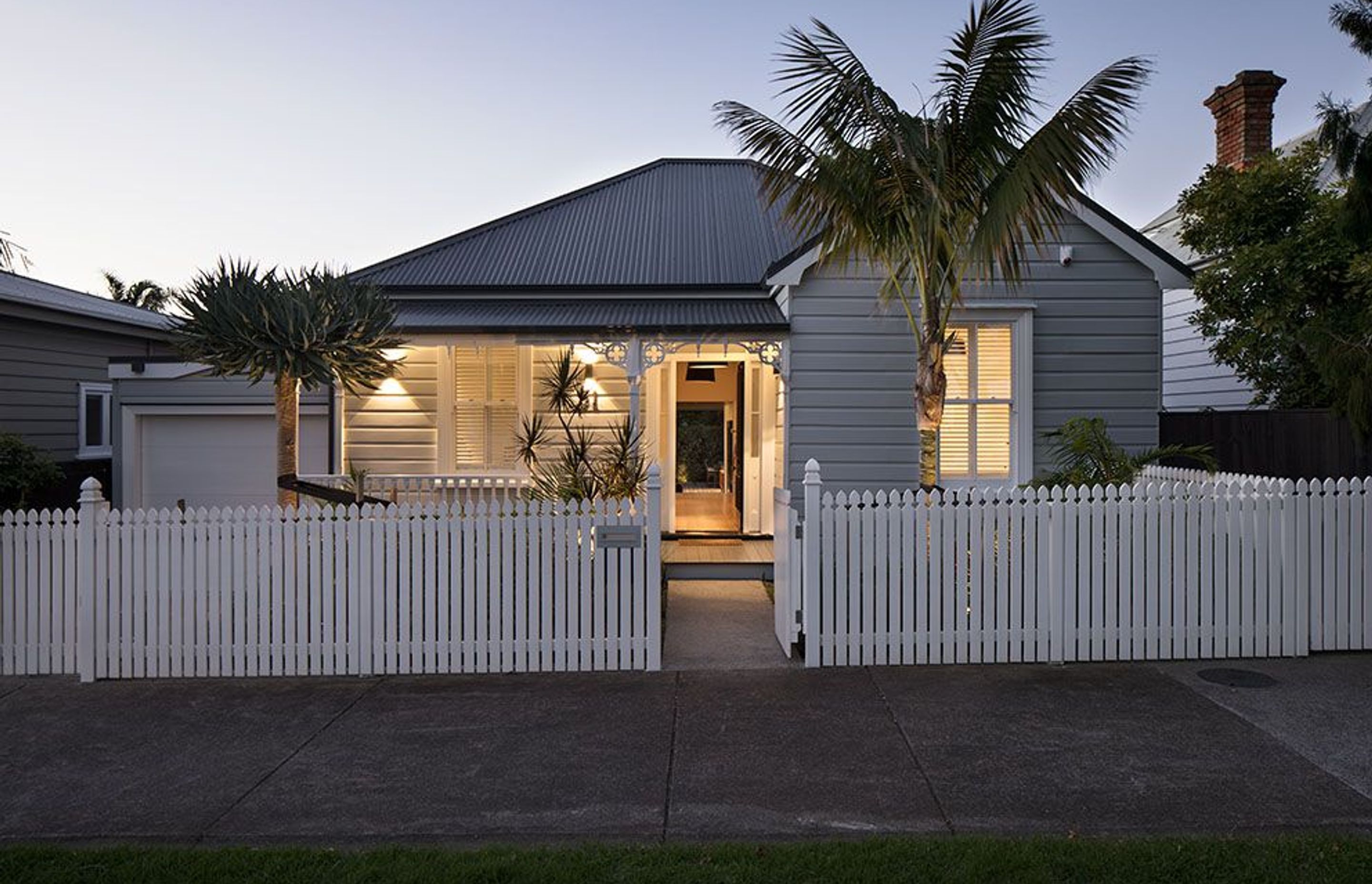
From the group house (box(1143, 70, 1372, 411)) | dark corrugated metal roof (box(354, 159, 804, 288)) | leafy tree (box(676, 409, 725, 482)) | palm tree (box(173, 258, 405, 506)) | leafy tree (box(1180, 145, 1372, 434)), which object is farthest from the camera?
leafy tree (box(676, 409, 725, 482))

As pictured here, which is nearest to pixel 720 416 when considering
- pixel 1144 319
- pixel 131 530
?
pixel 1144 319

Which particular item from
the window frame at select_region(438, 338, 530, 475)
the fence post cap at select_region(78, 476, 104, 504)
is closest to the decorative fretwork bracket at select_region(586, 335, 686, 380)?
the window frame at select_region(438, 338, 530, 475)

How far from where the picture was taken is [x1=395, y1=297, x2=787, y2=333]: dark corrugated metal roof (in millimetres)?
10688

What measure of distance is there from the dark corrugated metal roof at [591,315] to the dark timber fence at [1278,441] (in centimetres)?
520

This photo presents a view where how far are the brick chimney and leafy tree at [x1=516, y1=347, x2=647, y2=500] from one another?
403 inches

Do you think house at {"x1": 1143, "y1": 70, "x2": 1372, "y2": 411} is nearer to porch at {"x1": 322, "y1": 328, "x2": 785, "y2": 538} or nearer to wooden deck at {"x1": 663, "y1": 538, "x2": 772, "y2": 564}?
porch at {"x1": 322, "y1": 328, "x2": 785, "y2": 538}

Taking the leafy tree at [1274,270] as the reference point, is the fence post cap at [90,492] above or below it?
below

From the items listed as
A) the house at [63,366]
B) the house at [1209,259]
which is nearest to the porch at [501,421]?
the house at [63,366]

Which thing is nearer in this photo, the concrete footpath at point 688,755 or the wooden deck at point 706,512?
the concrete footpath at point 688,755

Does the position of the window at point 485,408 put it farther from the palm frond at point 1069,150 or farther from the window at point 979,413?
the palm frond at point 1069,150

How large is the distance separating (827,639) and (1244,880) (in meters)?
3.66

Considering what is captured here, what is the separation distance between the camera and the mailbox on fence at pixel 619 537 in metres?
7.00

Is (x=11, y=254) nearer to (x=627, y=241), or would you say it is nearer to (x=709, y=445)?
(x=627, y=241)

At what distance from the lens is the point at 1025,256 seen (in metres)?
10.5
